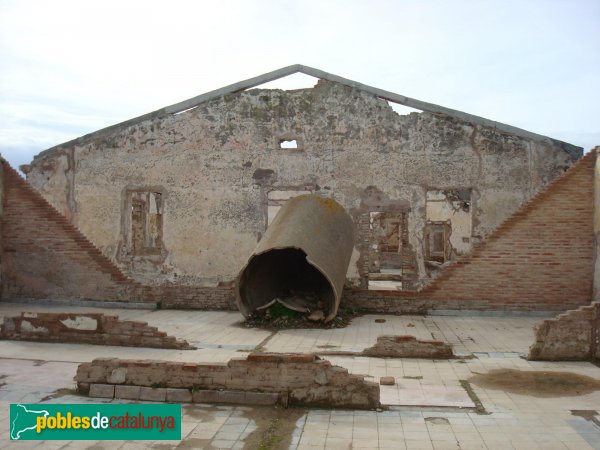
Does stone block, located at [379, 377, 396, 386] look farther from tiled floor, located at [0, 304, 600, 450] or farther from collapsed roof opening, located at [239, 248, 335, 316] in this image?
collapsed roof opening, located at [239, 248, 335, 316]

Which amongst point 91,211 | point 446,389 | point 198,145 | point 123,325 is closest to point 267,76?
point 198,145

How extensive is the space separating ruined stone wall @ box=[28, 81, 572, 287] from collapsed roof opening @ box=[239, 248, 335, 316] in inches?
101

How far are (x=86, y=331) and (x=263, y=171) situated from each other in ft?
25.2

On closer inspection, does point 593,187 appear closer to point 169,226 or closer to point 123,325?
point 123,325

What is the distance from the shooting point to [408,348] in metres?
8.26

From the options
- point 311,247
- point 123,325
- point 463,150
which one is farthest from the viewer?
point 463,150

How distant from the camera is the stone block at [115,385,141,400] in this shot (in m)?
6.09

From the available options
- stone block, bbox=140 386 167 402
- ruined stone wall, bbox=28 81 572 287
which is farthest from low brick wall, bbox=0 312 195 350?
ruined stone wall, bbox=28 81 572 287

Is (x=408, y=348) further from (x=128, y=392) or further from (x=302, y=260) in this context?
(x=302, y=260)

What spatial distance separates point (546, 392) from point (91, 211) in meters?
12.8

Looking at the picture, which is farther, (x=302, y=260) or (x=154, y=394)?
(x=302, y=260)

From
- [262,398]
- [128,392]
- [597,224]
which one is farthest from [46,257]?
[597,224]

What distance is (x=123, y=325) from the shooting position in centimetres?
870

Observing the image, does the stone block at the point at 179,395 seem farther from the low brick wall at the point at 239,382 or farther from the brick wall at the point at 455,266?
the brick wall at the point at 455,266
